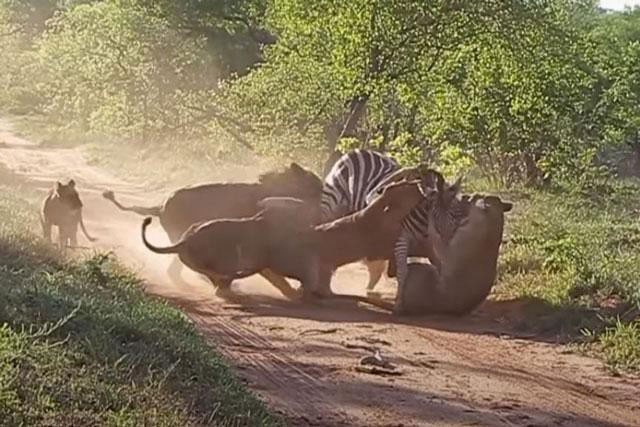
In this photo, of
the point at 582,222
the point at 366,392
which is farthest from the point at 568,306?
the point at 582,222

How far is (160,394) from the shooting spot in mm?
5855

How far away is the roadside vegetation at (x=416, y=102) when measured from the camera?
42.2 ft

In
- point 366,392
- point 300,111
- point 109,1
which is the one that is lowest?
point 366,392

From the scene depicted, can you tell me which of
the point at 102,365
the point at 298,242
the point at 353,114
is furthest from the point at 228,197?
the point at 353,114

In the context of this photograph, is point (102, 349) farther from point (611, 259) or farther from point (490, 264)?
point (611, 259)

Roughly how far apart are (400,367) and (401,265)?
292 cm

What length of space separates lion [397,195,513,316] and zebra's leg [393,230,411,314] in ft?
0.10

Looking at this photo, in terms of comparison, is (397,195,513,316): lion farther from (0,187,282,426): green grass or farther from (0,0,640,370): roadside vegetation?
(0,187,282,426): green grass

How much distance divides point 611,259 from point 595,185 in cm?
1121

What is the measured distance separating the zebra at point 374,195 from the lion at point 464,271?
126 mm

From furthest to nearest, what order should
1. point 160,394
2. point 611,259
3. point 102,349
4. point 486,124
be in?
point 486,124 → point 611,259 → point 102,349 → point 160,394

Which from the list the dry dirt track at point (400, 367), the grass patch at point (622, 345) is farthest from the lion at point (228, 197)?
the grass patch at point (622, 345)

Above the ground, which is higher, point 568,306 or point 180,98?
point 180,98

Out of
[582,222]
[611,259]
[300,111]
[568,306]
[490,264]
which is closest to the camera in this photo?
[568,306]
